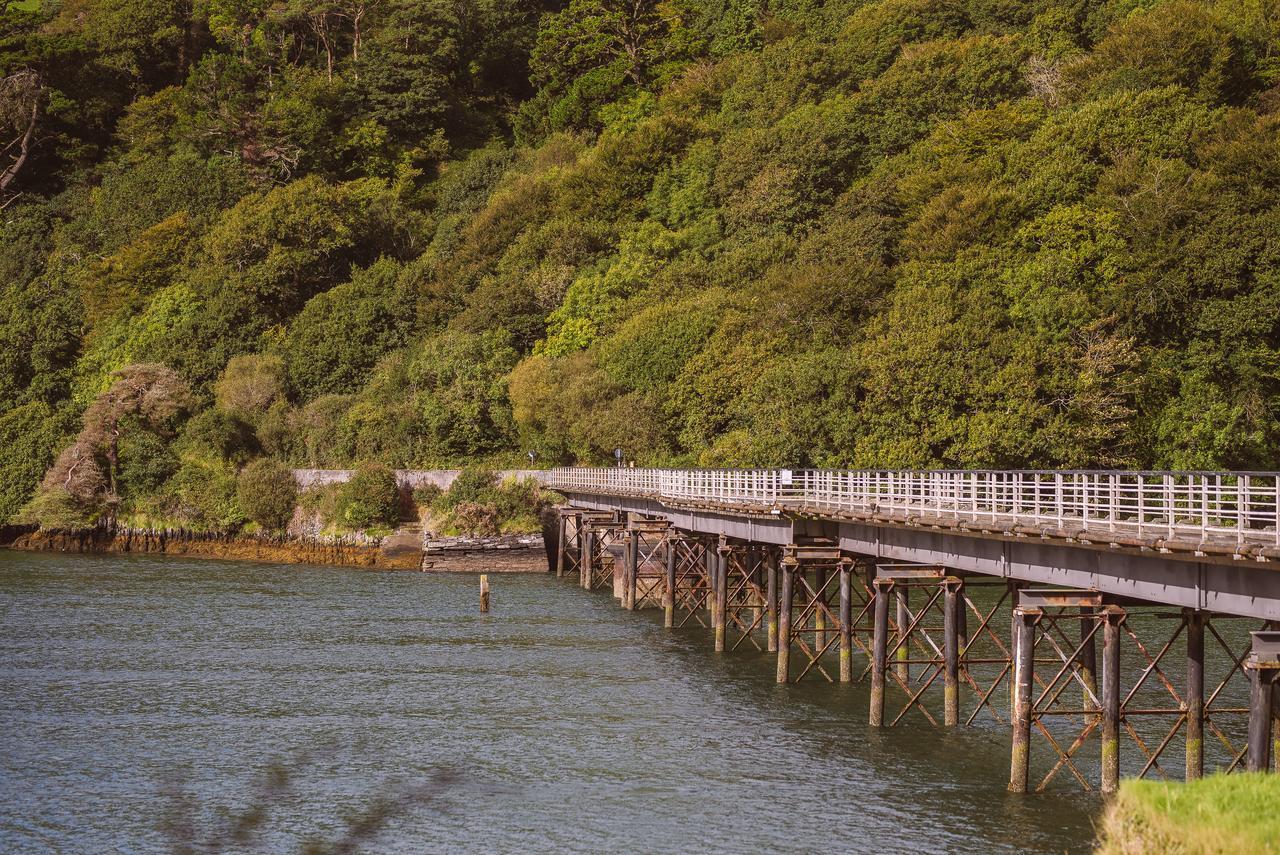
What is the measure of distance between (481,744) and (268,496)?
204 feet

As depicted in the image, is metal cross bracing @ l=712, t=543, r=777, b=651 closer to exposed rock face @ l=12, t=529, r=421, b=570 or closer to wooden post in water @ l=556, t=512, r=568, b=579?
wooden post in water @ l=556, t=512, r=568, b=579

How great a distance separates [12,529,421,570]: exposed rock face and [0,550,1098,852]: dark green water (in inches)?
1109

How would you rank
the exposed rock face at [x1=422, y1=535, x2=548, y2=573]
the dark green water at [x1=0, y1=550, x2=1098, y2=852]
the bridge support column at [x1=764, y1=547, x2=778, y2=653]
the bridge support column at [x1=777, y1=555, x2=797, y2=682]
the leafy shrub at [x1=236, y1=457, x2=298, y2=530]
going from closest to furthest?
the dark green water at [x1=0, y1=550, x2=1098, y2=852] → the bridge support column at [x1=777, y1=555, x2=797, y2=682] → the bridge support column at [x1=764, y1=547, x2=778, y2=653] → the exposed rock face at [x1=422, y1=535, x2=548, y2=573] → the leafy shrub at [x1=236, y1=457, x2=298, y2=530]

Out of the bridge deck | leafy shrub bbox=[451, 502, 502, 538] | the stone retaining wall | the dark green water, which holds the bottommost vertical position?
the dark green water

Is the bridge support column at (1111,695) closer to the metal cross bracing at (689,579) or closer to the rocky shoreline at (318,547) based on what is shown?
the metal cross bracing at (689,579)

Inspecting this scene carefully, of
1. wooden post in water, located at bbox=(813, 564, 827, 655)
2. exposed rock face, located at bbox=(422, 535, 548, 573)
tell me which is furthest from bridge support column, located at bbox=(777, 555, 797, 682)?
exposed rock face, located at bbox=(422, 535, 548, 573)

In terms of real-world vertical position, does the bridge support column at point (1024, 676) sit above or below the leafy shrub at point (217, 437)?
below

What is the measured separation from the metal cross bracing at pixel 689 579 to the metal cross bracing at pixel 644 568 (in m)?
0.75

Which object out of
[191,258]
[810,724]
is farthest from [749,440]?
[191,258]

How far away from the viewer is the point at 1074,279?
74375 mm

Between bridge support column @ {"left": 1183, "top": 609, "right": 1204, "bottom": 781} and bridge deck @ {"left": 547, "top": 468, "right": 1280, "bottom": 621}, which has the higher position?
bridge deck @ {"left": 547, "top": 468, "right": 1280, "bottom": 621}

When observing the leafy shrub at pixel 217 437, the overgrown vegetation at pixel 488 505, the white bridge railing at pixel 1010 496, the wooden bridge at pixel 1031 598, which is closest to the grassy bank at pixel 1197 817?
the wooden bridge at pixel 1031 598

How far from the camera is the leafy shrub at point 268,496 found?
93.4 meters

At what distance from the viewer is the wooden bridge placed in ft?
81.6
